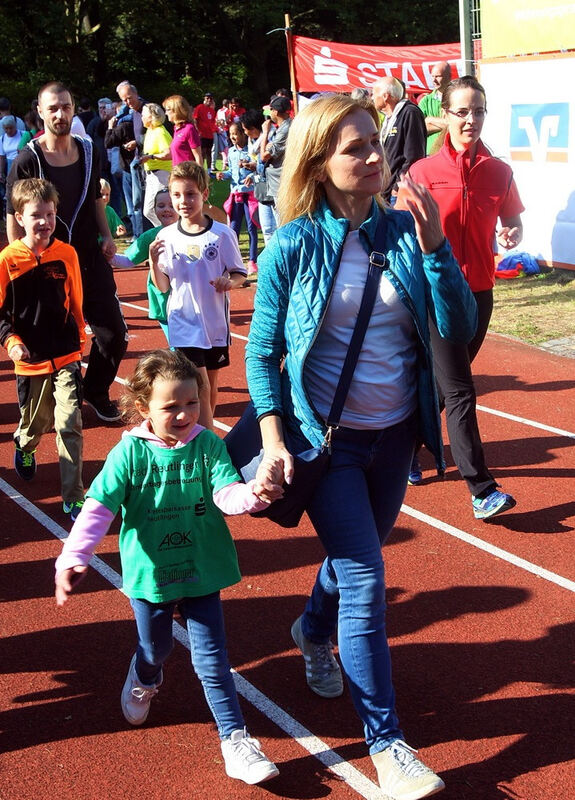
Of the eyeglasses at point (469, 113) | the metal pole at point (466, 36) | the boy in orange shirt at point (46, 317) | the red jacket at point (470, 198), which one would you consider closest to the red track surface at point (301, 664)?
the boy in orange shirt at point (46, 317)

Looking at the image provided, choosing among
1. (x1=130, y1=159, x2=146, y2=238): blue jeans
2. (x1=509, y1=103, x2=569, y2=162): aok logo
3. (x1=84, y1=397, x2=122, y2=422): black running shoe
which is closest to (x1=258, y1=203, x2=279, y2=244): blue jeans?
(x1=509, y1=103, x2=569, y2=162): aok logo

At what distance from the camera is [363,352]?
3373 mm

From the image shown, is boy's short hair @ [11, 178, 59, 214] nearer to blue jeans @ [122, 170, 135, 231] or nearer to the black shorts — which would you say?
the black shorts

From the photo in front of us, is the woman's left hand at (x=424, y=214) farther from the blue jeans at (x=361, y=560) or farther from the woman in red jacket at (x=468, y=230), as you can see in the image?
the woman in red jacket at (x=468, y=230)

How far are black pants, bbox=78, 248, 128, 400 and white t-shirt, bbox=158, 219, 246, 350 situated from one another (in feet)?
3.93

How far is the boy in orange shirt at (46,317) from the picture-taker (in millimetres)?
5863

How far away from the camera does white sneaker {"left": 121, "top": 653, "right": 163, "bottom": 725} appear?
12.7 ft

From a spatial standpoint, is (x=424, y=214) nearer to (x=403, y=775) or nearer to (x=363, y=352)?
(x=363, y=352)

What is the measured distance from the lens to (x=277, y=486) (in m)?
3.24

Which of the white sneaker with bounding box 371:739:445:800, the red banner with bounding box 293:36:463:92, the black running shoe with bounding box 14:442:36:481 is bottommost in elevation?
the black running shoe with bounding box 14:442:36:481

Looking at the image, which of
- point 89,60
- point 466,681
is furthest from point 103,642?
point 89,60

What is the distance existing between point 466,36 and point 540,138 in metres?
2.28

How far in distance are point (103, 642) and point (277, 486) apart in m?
1.82

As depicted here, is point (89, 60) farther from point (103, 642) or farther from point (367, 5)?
point (103, 642)
